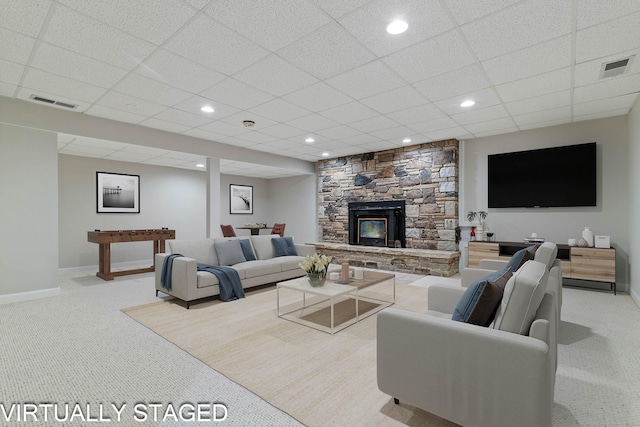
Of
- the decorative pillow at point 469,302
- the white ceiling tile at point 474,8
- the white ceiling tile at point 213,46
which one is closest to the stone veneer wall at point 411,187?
the white ceiling tile at point 474,8

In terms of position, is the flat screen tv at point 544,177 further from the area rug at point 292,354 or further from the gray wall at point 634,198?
the area rug at point 292,354

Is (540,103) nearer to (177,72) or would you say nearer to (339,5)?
(339,5)

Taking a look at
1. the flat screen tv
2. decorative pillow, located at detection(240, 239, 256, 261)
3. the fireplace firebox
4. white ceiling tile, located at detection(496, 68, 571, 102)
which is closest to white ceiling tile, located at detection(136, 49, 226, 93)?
decorative pillow, located at detection(240, 239, 256, 261)

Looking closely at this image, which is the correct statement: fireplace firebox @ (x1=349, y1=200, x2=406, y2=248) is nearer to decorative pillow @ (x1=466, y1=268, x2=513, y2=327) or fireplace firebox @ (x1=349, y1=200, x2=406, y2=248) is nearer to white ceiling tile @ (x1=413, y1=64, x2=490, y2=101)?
white ceiling tile @ (x1=413, y1=64, x2=490, y2=101)

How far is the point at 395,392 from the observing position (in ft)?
6.05

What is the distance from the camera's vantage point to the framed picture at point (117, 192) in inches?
280

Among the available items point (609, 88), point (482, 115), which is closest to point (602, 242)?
point (609, 88)

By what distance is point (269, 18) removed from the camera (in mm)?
2422

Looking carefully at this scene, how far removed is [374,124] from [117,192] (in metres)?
6.18

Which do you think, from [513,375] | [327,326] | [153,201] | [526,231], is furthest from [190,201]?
[513,375]

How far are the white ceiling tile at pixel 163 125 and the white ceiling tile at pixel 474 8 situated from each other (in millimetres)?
4476

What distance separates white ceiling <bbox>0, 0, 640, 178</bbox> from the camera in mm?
2352

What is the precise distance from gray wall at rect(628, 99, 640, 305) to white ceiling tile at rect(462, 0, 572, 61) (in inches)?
107

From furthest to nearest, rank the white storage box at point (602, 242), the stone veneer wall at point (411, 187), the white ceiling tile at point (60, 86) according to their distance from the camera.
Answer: the stone veneer wall at point (411, 187)
the white storage box at point (602, 242)
the white ceiling tile at point (60, 86)
